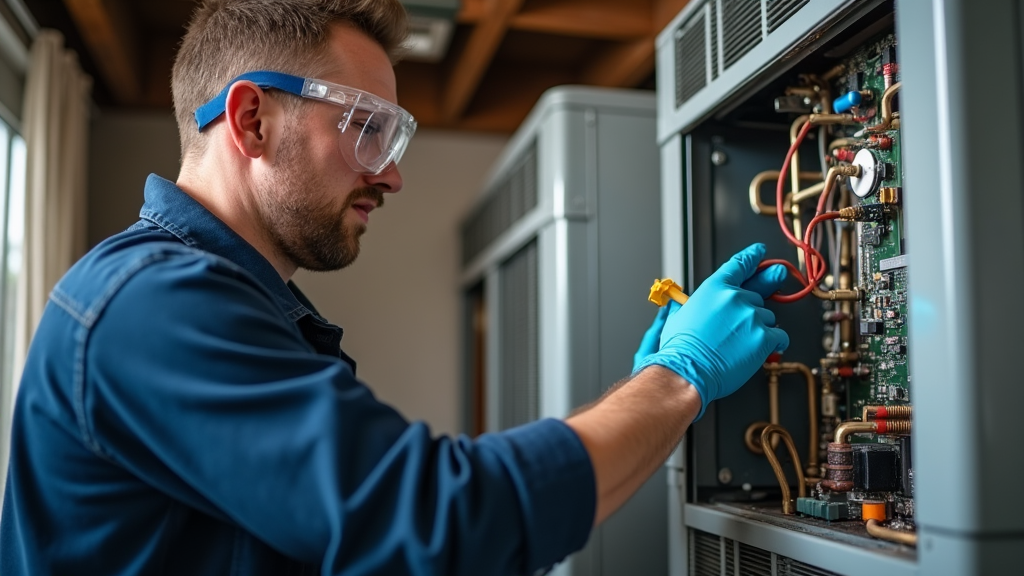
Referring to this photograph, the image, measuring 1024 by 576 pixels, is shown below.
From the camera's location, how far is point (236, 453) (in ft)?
2.70

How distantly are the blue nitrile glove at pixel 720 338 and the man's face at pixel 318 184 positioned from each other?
505 millimetres

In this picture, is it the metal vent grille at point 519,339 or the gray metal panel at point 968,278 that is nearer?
the gray metal panel at point 968,278

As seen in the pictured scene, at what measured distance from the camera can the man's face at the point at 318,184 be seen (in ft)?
4.00

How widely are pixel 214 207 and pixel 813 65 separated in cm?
90

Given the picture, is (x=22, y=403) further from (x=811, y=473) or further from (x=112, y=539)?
(x=811, y=473)

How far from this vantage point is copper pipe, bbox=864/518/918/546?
905mm

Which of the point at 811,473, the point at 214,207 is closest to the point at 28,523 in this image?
the point at 214,207

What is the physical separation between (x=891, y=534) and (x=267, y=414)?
0.69 meters

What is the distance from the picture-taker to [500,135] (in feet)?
11.8

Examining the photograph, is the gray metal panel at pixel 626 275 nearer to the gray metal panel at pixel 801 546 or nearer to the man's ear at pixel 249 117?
the gray metal panel at pixel 801 546

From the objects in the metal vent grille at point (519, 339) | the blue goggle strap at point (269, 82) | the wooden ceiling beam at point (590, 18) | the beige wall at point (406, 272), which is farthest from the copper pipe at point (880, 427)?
the beige wall at point (406, 272)

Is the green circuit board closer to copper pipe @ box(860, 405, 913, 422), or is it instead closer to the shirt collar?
copper pipe @ box(860, 405, 913, 422)

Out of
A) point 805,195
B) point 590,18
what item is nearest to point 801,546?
point 805,195

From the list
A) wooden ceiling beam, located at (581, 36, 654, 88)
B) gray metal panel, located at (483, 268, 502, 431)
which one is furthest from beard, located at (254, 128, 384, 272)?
wooden ceiling beam, located at (581, 36, 654, 88)
